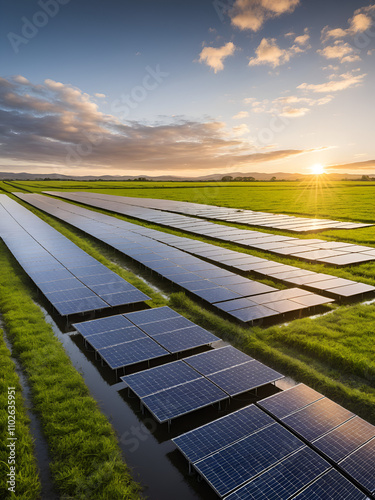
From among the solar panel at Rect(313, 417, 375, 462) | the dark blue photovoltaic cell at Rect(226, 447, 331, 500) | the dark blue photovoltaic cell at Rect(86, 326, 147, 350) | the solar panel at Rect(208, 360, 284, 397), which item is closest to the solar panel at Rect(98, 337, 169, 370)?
the dark blue photovoltaic cell at Rect(86, 326, 147, 350)

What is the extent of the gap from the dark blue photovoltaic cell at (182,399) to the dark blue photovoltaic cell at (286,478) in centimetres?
209

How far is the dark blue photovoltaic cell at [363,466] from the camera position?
568 cm

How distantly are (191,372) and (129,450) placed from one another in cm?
248

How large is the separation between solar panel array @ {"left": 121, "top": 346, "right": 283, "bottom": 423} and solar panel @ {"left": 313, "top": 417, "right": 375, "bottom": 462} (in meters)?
2.00

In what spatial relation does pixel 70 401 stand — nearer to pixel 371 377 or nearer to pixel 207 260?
pixel 371 377

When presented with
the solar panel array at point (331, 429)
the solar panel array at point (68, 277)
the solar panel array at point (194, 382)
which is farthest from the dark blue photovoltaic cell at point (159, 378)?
the solar panel array at point (68, 277)

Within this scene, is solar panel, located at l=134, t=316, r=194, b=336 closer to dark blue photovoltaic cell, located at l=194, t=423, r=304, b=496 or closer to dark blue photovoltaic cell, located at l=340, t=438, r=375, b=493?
dark blue photovoltaic cell, located at l=194, t=423, r=304, b=496

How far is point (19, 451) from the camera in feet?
22.2

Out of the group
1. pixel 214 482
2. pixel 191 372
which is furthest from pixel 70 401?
pixel 214 482

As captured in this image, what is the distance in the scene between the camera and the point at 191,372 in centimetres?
885

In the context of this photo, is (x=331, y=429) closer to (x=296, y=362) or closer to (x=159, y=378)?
(x=296, y=362)

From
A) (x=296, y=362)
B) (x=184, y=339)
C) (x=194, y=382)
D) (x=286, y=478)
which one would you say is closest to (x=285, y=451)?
(x=286, y=478)

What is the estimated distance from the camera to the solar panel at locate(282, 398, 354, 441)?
22.3 ft

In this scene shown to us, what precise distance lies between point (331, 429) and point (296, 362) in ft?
11.3
